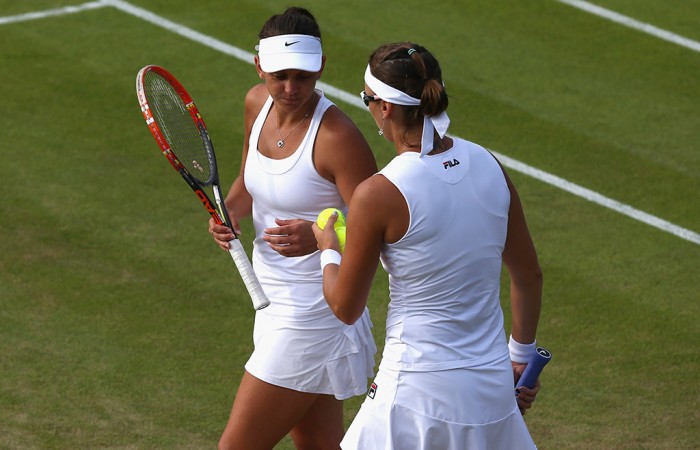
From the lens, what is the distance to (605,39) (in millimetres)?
12109

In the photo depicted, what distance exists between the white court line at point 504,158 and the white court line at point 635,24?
0.17m

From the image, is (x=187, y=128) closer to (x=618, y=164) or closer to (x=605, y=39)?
(x=618, y=164)

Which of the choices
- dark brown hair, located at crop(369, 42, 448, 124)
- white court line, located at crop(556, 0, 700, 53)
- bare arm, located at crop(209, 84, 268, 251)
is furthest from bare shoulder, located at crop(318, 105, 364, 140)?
white court line, located at crop(556, 0, 700, 53)

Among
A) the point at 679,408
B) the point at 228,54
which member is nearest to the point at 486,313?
the point at 679,408

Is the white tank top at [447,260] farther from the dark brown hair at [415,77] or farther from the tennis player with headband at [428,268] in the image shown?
the dark brown hair at [415,77]

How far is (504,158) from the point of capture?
10.1m

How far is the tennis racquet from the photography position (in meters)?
5.89

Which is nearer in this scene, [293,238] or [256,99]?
[293,238]

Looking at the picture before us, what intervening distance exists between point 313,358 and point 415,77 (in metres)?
1.57

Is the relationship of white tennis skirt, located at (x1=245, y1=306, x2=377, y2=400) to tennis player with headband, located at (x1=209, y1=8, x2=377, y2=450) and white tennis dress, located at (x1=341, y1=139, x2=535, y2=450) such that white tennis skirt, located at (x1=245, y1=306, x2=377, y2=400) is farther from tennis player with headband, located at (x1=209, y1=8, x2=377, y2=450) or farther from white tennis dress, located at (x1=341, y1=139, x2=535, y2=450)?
white tennis dress, located at (x1=341, y1=139, x2=535, y2=450)

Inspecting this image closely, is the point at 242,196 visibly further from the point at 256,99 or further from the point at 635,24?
the point at 635,24

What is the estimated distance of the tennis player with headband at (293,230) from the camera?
5312mm

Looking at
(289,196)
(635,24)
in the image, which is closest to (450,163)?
(289,196)

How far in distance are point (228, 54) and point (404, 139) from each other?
301 inches
